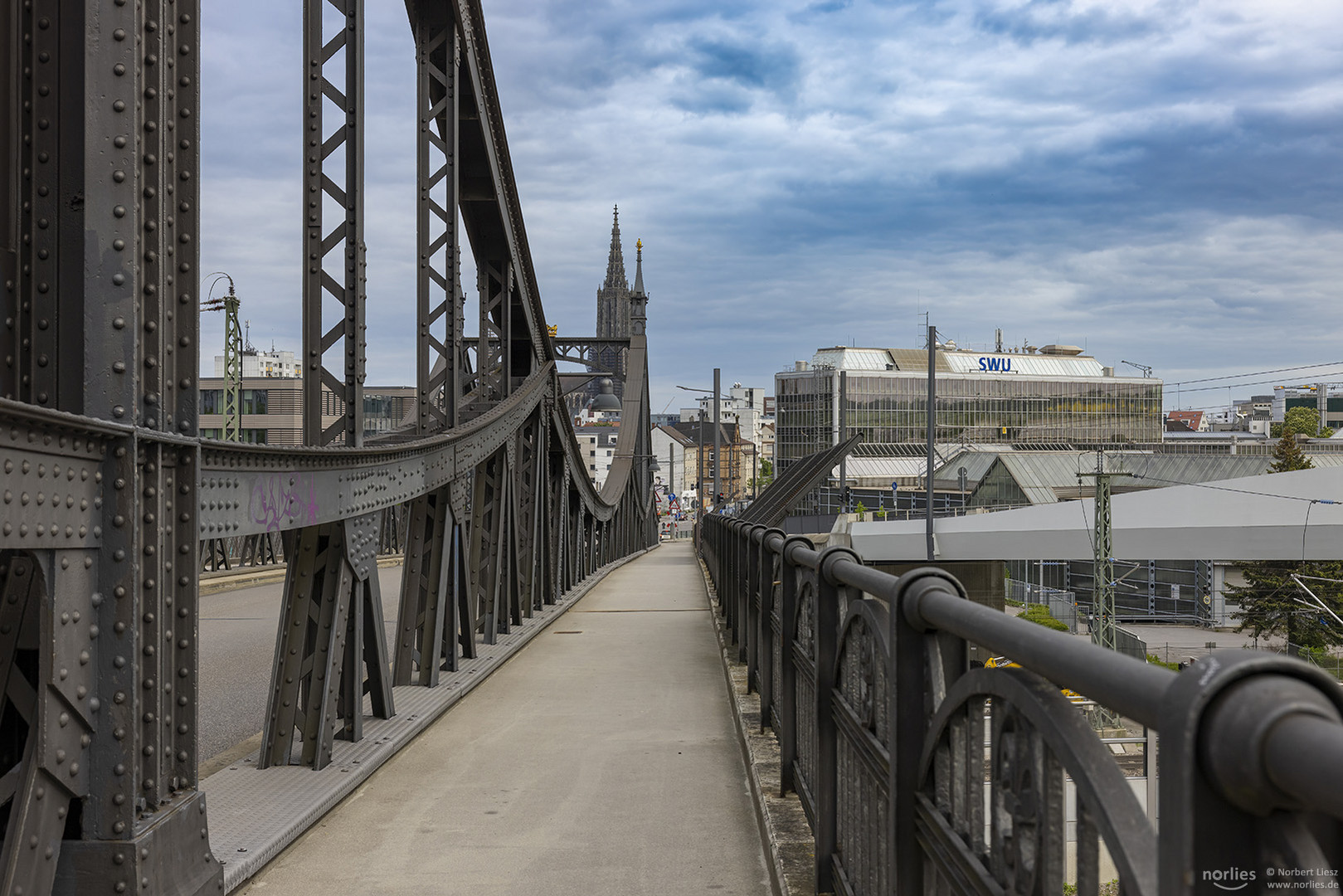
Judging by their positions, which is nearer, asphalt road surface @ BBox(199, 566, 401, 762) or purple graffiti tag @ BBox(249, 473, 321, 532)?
purple graffiti tag @ BBox(249, 473, 321, 532)

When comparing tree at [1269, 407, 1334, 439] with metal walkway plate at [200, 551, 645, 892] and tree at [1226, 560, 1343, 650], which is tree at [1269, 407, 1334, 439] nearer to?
tree at [1226, 560, 1343, 650]

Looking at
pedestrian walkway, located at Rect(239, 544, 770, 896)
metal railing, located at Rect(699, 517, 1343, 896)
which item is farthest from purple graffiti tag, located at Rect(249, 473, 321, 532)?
metal railing, located at Rect(699, 517, 1343, 896)

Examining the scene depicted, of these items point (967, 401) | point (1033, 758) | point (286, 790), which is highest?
point (967, 401)

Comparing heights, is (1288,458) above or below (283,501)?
above

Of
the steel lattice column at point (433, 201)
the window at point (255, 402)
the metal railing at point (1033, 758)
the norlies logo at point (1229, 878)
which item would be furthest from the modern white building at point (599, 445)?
the norlies logo at point (1229, 878)

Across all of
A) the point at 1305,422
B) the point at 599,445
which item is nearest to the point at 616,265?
the point at 599,445

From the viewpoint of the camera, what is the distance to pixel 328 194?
Answer: 648 centimetres

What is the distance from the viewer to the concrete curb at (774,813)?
4.18 metres

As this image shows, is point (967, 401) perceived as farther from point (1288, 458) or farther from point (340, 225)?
point (340, 225)

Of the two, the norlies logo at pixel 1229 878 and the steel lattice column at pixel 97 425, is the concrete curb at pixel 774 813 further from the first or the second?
the norlies logo at pixel 1229 878

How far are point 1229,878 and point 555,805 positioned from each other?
4.89m

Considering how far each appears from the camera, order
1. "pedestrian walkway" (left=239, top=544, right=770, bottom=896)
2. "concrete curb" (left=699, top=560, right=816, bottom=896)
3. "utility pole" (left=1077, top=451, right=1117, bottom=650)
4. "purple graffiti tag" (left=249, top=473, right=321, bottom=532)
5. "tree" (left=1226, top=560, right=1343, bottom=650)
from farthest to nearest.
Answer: "tree" (left=1226, top=560, right=1343, bottom=650), "utility pole" (left=1077, top=451, right=1117, bottom=650), "purple graffiti tag" (left=249, top=473, right=321, bottom=532), "pedestrian walkway" (left=239, top=544, right=770, bottom=896), "concrete curb" (left=699, top=560, right=816, bottom=896)

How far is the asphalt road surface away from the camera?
7992 millimetres

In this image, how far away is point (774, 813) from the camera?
196 inches
